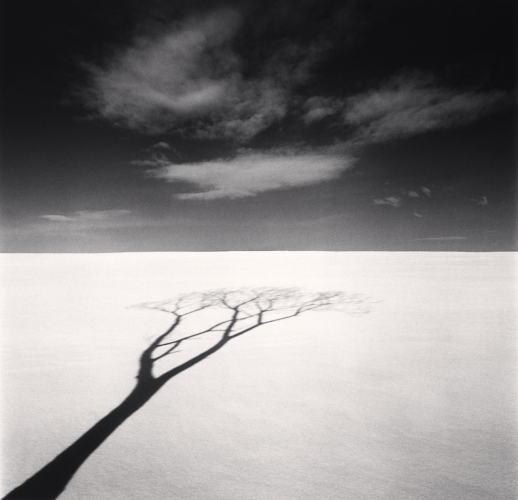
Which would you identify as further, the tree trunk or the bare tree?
the bare tree

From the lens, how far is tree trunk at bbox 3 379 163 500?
10.0 feet

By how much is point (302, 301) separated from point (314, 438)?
8.81 m

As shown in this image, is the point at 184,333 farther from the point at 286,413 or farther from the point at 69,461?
the point at 69,461

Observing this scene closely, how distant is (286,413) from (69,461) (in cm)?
281

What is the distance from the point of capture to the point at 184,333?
8375 mm

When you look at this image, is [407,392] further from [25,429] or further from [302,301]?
[302,301]

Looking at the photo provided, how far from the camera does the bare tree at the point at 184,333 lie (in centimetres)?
328

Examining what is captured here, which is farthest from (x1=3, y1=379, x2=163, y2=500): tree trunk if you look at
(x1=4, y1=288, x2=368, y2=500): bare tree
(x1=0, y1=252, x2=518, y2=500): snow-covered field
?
(x1=0, y1=252, x2=518, y2=500): snow-covered field

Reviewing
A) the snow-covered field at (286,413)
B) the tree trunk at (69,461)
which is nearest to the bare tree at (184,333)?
the tree trunk at (69,461)

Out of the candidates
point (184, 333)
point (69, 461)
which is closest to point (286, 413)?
point (69, 461)

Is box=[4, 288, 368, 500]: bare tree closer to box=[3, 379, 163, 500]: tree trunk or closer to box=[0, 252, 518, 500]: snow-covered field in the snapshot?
box=[3, 379, 163, 500]: tree trunk

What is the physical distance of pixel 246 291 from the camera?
14758 millimetres

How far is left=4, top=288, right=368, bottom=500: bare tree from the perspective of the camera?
10.8ft

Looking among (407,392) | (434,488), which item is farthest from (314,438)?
(407,392)
